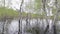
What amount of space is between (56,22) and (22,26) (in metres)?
0.50

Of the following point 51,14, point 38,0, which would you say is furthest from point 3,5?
point 51,14

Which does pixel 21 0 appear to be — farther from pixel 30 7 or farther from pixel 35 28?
pixel 35 28

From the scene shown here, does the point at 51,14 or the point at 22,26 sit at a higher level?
the point at 51,14

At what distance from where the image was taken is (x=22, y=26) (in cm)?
214

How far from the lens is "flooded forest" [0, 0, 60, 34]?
210 cm

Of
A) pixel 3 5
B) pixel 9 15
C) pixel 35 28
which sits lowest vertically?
pixel 35 28

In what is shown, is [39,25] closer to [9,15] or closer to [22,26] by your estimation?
[22,26]

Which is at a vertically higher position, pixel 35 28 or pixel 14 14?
pixel 14 14

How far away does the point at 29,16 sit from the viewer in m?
2.15

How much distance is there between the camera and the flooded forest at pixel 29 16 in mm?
2102

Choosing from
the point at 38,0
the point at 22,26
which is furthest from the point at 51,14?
the point at 22,26

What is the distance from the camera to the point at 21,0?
7.10 feet

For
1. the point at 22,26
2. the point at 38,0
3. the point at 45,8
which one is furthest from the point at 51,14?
the point at 22,26

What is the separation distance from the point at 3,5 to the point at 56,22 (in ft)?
2.64
